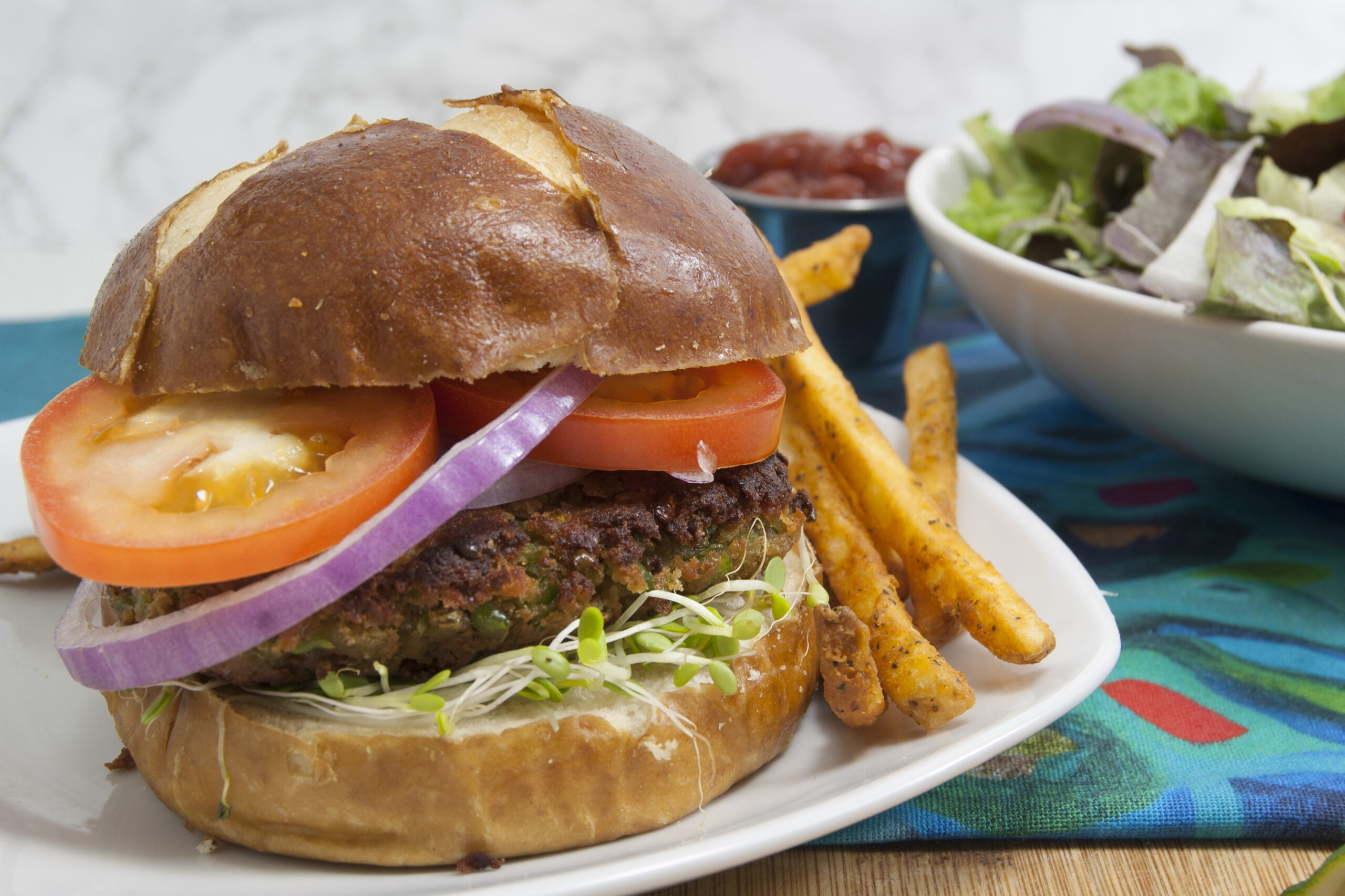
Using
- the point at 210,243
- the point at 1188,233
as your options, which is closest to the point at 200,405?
the point at 210,243

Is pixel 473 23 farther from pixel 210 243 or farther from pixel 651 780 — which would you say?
pixel 651 780

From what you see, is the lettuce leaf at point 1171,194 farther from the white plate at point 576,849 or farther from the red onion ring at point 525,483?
the red onion ring at point 525,483

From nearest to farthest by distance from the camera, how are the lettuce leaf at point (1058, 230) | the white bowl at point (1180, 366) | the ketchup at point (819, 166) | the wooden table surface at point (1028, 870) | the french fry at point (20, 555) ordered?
the wooden table surface at point (1028, 870) → the french fry at point (20, 555) → the white bowl at point (1180, 366) → the lettuce leaf at point (1058, 230) → the ketchup at point (819, 166)

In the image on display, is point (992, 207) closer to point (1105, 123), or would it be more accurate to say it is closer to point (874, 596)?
point (1105, 123)

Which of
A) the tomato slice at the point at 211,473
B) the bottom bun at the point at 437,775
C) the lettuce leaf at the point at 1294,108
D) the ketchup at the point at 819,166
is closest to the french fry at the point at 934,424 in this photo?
the bottom bun at the point at 437,775

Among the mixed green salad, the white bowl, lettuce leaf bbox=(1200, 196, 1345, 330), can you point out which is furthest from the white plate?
the mixed green salad

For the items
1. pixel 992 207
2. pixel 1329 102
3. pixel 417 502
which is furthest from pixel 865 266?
pixel 417 502

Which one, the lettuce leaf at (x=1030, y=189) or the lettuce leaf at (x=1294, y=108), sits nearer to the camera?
the lettuce leaf at (x=1030, y=189)
